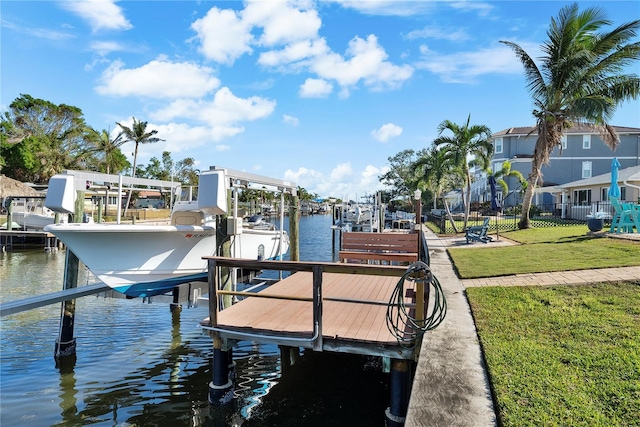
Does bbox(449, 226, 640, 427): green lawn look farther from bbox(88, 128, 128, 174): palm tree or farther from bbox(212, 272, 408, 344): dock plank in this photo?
bbox(88, 128, 128, 174): palm tree

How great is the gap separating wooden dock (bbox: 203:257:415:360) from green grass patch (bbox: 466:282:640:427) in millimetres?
1198

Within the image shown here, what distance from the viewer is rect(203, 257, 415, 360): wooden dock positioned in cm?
481

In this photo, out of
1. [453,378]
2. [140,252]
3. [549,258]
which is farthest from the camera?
[549,258]

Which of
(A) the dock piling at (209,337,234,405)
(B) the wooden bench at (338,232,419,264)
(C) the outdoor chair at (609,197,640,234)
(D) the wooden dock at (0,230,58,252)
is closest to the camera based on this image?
(A) the dock piling at (209,337,234,405)

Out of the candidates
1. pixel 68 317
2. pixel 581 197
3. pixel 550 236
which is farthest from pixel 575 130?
pixel 68 317

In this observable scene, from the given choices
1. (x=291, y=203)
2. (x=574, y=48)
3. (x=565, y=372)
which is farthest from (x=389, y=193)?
(x=565, y=372)

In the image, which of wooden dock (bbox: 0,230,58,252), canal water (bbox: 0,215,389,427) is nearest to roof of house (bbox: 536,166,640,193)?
canal water (bbox: 0,215,389,427)

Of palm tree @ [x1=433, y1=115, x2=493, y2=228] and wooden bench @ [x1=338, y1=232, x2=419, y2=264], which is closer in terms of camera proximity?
wooden bench @ [x1=338, y1=232, x2=419, y2=264]

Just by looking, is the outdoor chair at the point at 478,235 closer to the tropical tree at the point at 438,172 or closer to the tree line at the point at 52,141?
the tropical tree at the point at 438,172

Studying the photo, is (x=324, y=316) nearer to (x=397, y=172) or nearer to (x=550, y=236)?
(x=550, y=236)

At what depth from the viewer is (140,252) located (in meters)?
8.21

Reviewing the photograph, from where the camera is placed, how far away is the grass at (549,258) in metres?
9.50

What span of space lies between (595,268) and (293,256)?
684cm

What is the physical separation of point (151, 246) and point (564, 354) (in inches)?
287
